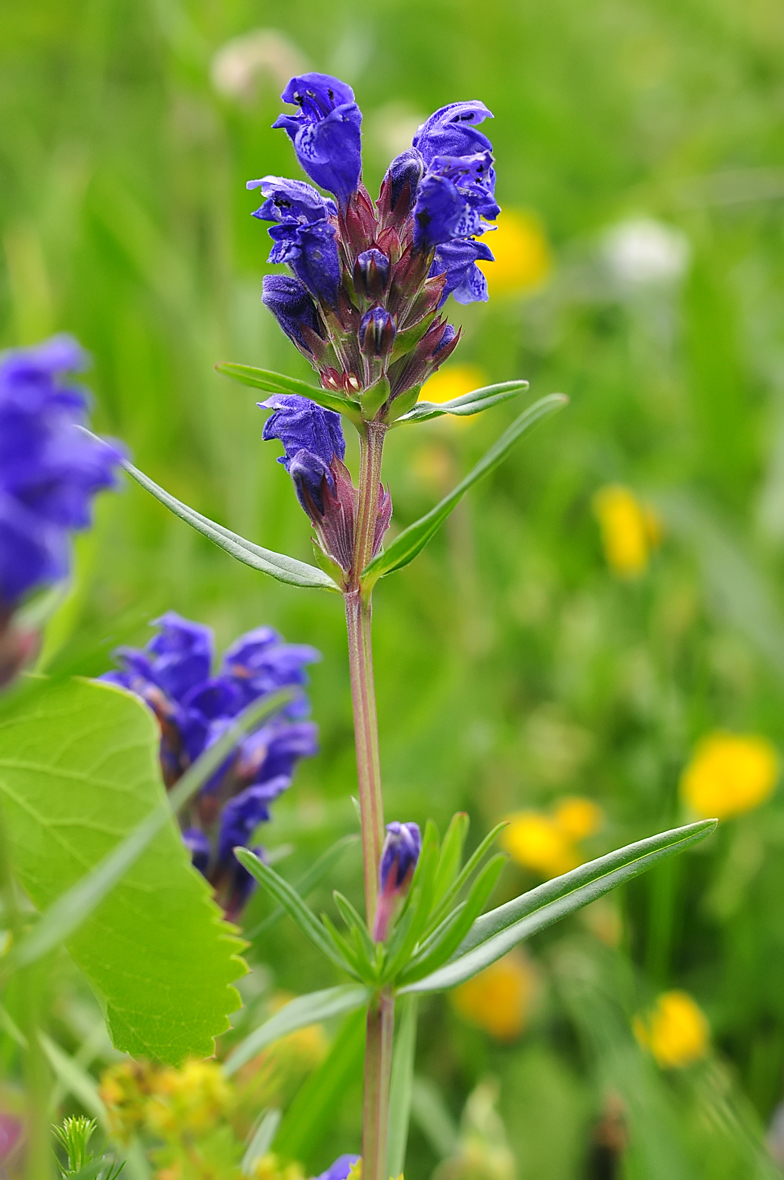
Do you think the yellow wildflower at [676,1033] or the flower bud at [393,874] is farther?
the yellow wildflower at [676,1033]

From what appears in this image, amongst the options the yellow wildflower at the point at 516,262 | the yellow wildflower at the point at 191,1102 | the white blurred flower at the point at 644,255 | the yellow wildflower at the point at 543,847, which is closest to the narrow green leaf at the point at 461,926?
the yellow wildflower at the point at 191,1102

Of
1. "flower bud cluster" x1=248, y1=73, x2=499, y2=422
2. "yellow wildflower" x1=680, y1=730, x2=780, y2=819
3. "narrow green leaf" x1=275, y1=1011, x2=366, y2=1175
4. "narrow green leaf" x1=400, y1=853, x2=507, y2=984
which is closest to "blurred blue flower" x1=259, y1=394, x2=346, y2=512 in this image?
"flower bud cluster" x1=248, y1=73, x2=499, y2=422

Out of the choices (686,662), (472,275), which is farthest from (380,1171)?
(686,662)

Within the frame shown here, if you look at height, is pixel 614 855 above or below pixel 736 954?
above

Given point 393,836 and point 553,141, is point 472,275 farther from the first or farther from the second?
point 553,141

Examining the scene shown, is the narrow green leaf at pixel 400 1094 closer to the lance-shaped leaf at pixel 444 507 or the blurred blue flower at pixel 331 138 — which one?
the lance-shaped leaf at pixel 444 507

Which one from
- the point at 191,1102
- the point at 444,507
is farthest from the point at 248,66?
the point at 191,1102
